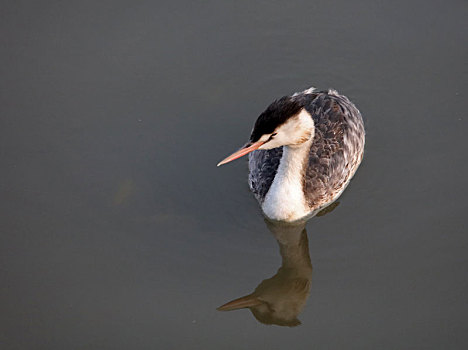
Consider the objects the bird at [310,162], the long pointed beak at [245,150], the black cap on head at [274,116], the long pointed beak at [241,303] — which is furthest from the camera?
the bird at [310,162]

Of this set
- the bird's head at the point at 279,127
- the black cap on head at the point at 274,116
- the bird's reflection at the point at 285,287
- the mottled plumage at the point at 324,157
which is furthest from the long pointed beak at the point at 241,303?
the black cap on head at the point at 274,116

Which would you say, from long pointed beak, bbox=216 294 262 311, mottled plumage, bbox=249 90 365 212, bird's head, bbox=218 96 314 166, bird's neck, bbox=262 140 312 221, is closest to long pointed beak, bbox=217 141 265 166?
bird's head, bbox=218 96 314 166

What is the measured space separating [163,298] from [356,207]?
7.38 feet

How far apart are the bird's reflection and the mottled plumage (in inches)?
14.0

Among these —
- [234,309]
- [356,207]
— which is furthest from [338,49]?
[234,309]

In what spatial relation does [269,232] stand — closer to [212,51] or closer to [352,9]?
[212,51]

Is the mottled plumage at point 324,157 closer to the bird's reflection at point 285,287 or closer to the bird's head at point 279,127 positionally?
the bird's reflection at point 285,287

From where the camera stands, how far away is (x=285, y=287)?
6.57 metres

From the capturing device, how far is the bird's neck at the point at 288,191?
21.7 feet

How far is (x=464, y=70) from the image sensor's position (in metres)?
8.21

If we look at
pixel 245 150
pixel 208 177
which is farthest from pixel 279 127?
pixel 208 177

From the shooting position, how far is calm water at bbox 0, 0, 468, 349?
20.3ft

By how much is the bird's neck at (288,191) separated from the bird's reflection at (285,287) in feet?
0.60

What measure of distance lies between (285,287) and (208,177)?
1.56 m
